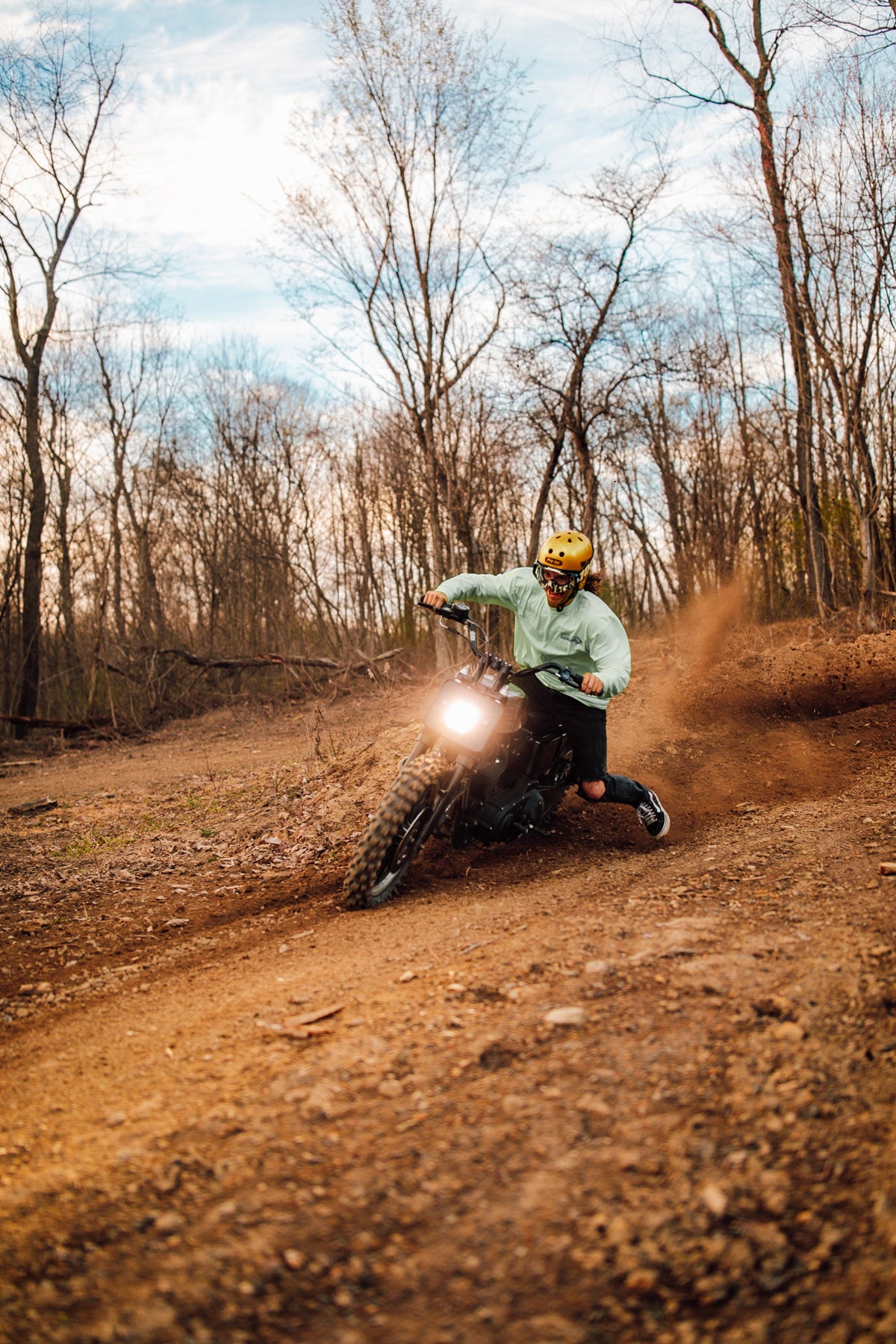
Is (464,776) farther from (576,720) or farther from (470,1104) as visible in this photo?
(470,1104)

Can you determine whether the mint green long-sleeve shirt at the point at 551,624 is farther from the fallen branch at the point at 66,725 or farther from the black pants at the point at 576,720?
the fallen branch at the point at 66,725

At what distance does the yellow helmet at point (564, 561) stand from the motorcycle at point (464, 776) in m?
0.63

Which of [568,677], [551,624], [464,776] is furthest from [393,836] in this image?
[551,624]

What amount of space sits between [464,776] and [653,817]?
1.72 meters

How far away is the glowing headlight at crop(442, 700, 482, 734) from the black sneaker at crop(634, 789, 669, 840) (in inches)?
70.6

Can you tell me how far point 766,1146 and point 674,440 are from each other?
95.4 feet

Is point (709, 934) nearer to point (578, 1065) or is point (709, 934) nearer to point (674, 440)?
point (578, 1065)

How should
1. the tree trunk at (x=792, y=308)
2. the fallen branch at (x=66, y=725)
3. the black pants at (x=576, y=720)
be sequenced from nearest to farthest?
the black pants at (x=576, y=720), the tree trunk at (x=792, y=308), the fallen branch at (x=66, y=725)

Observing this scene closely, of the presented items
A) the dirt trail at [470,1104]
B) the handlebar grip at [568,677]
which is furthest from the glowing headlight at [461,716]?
the dirt trail at [470,1104]

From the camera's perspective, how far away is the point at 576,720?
571 cm

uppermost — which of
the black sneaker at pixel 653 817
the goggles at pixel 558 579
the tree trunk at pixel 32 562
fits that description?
the tree trunk at pixel 32 562

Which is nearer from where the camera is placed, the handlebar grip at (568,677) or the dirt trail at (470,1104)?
the dirt trail at (470,1104)

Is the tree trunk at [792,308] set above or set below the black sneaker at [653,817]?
above

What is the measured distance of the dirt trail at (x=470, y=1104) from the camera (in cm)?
191
